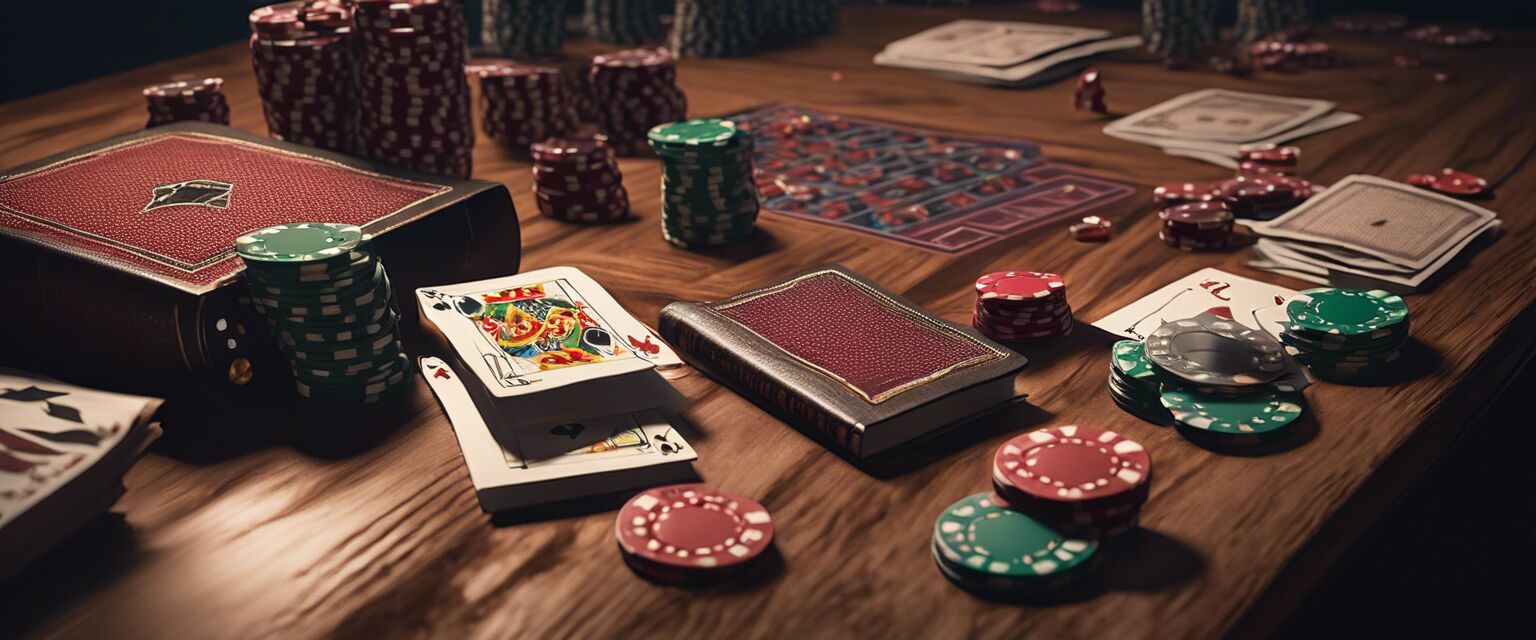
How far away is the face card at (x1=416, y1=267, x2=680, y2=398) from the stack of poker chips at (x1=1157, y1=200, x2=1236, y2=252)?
0.90 m

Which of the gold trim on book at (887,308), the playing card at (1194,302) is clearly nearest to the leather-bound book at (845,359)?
the gold trim on book at (887,308)

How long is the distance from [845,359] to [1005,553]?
1.33 ft

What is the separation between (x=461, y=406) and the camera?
146 centimetres

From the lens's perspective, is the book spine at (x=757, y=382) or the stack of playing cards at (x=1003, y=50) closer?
the book spine at (x=757, y=382)

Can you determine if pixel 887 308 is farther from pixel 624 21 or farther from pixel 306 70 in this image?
pixel 624 21

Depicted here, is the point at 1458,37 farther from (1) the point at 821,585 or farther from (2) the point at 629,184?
(1) the point at 821,585

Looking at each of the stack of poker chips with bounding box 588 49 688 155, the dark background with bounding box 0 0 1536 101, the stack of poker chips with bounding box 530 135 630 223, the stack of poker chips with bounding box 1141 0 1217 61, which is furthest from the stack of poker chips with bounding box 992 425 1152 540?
the dark background with bounding box 0 0 1536 101

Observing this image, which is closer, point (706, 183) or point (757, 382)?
point (757, 382)

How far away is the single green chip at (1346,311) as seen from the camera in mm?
1540

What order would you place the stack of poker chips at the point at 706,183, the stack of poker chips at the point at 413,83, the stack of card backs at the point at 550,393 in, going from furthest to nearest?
the stack of poker chips at the point at 413,83 → the stack of poker chips at the point at 706,183 → the stack of card backs at the point at 550,393

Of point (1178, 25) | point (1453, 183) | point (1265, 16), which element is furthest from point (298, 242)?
point (1265, 16)

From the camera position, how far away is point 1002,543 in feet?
3.83

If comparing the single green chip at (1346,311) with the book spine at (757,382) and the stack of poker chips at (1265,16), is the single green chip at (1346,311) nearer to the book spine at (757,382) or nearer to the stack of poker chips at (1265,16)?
the book spine at (757,382)

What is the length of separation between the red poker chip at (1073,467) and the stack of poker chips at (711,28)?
2.44 meters
